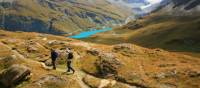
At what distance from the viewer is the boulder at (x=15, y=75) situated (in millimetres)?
49625

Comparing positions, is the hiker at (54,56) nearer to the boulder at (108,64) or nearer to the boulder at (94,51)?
the boulder at (108,64)

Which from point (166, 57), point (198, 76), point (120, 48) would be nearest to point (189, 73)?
point (198, 76)

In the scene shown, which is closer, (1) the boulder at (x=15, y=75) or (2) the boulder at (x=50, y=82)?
(2) the boulder at (x=50, y=82)

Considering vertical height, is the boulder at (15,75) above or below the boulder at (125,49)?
below

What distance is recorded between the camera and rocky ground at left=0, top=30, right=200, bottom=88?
50.0 metres

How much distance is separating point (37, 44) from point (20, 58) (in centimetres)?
1001

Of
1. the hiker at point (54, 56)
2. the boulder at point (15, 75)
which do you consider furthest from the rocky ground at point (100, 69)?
the hiker at point (54, 56)

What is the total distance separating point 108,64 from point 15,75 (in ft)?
45.2

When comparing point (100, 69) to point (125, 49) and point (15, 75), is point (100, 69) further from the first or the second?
point (15, 75)

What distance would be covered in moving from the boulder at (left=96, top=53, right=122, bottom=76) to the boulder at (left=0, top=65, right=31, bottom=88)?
10.7m

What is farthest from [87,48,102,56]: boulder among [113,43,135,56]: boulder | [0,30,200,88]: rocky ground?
[113,43,135,56]: boulder

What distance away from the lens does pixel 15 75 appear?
49812 mm

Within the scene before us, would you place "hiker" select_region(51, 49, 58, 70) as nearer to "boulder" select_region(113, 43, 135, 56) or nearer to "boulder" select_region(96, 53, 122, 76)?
"boulder" select_region(96, 53, 122, 76)

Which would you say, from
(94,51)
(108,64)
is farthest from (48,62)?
(108,64)
